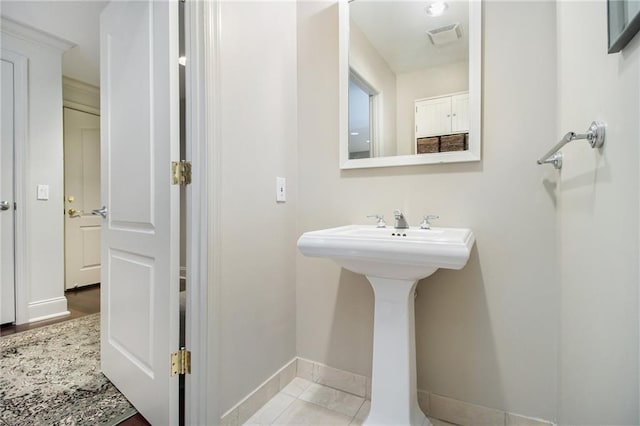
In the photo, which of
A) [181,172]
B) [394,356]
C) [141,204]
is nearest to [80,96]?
[141,204]

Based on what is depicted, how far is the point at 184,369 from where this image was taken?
1146mm

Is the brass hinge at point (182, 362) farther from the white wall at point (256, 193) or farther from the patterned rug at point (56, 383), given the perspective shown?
the patterned rug at point (56, 383)

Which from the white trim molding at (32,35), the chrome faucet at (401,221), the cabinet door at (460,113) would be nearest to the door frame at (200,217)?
the chrome faucet at (401,221)

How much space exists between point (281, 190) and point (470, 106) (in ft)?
3.12

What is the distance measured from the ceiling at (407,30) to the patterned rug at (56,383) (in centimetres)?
204

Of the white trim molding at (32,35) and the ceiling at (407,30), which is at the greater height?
the white trim molding at (32,35)

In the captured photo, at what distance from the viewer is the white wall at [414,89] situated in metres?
1.33

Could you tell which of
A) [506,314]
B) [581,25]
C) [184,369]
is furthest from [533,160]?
[184,369]

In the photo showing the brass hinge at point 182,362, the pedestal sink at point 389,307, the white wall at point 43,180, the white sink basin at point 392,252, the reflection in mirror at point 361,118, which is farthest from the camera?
the white wall at point 43,180

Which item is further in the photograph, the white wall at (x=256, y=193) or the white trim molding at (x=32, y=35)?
the white trim molding at (x=32, y=35)

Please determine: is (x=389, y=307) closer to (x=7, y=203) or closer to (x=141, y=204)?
(x=141, y=204)

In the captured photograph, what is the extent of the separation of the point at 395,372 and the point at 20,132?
3.15 meters

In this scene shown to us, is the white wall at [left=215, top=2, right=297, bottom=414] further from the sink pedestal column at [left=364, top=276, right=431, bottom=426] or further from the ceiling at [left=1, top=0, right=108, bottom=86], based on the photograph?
the ceiling at [left=1, top=0, right=108, bottom=86]

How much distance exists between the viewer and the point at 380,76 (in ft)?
4.92
